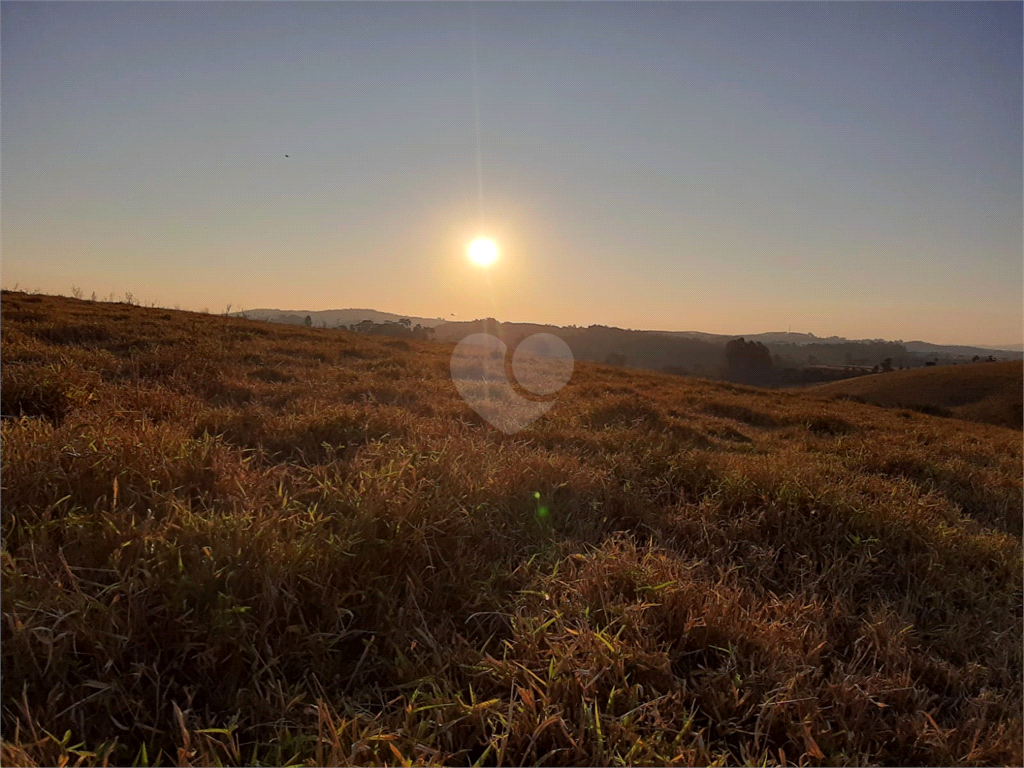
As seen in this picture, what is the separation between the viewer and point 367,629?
2.32 meters

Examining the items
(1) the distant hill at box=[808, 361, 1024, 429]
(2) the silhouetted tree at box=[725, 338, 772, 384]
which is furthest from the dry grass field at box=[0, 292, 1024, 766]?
(2) the silhouetted tree at box=[725, 338, 772, 384]

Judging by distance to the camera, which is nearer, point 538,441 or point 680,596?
point 680,596

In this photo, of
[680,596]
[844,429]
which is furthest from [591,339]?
[680,596]

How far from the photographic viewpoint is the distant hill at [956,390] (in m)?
41.3

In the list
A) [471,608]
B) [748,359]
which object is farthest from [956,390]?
[471,608]

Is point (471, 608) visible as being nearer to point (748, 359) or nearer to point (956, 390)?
point (956, 390)

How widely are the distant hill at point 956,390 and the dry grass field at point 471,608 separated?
4269cm

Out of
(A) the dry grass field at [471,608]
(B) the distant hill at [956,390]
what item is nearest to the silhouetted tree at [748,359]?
(B) the distant hill at [956,390]

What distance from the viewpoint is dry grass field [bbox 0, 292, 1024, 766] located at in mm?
1839

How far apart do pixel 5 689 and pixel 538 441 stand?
3944 millimetres

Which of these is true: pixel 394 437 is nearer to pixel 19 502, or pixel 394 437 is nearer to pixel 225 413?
pixel 225 413

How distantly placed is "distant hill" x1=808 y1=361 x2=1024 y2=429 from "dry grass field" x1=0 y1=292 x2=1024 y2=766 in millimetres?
42689

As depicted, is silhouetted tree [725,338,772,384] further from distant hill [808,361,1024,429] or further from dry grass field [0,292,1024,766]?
dry grass field [0,292,1024,766]

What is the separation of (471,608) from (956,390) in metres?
61.0
